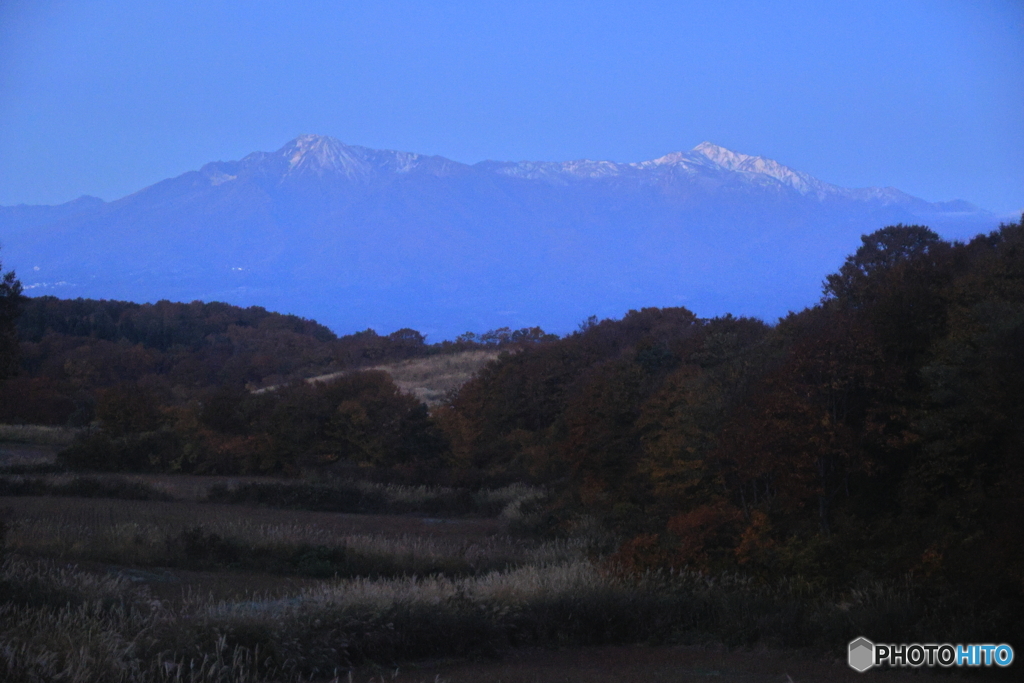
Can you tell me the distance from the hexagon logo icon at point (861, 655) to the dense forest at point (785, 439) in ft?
4.36

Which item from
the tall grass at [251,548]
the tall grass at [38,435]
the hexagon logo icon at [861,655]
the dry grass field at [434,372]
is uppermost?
the dry grass field at [434,372]

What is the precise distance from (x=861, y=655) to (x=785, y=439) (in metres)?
3.88

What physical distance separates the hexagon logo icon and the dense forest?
1.33 meters

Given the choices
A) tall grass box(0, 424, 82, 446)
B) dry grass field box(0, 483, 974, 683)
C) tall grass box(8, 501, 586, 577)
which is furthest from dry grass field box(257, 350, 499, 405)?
dry grass field box(0, 483, 974, 683)

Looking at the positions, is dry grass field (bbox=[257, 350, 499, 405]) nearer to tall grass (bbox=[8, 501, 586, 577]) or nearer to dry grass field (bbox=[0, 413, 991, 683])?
tall grass (bbox=[8, 501, 586, 577])

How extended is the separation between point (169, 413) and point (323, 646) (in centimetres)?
2815

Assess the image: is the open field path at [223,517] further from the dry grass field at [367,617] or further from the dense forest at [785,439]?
the dense forest at [785,439]

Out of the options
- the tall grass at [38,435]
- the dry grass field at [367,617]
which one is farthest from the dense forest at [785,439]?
the tall grass at [38,435]

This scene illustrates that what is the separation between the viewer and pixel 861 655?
8812 mm

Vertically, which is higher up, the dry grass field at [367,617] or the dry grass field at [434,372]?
the dry grass field at [434,372]

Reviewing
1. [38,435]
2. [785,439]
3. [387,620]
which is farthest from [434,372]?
[387,620]

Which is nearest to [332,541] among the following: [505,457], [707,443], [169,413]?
[707,443]

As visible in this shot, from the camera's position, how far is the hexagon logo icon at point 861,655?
8.71 metres

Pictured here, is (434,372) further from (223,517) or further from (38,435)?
(223,517)
